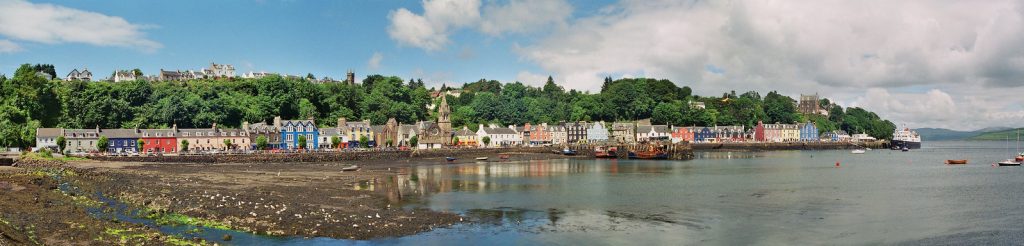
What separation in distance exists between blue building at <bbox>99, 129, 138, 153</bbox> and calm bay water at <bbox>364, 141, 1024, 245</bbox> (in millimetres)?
49209

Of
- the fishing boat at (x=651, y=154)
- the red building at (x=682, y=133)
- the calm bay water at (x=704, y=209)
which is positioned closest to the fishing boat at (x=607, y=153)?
the fishing boat at (x=651, y=154)

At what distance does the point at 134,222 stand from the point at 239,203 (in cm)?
602

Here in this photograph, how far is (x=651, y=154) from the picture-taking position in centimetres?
9388

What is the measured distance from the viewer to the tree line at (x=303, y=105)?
9106cm

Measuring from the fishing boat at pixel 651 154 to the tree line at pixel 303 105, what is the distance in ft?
147

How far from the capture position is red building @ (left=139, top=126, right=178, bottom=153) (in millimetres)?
86206

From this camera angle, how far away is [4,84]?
8819cm

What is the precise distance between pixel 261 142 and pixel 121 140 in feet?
54.7

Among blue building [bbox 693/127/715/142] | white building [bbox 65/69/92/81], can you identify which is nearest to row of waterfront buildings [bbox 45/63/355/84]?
white building [bbox 65/69/92/81]

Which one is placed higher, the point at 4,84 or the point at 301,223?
the point at 4,84

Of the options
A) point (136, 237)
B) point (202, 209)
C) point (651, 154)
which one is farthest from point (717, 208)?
point (651, 154)

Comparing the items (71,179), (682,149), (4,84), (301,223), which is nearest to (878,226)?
(301,223)

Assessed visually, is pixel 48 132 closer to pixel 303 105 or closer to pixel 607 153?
pixel 303 105

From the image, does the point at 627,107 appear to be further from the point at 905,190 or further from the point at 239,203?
the point at 239,203
